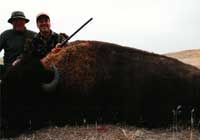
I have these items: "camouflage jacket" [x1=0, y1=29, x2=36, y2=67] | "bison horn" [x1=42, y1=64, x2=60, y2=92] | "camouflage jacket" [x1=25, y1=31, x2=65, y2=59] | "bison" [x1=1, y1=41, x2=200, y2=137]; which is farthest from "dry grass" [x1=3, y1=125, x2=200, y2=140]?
"camouflage jacket" [x1=0, y1=29, x2=36, y2=67]

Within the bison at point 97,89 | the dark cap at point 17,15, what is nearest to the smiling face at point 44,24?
the bison at point 97,89

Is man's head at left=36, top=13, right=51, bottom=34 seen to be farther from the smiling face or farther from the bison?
the bison

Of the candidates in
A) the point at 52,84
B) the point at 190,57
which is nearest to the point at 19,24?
the point at 52,84

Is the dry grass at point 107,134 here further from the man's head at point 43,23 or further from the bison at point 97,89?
the man's head at point 43,23

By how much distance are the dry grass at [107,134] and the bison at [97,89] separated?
0.42 meters

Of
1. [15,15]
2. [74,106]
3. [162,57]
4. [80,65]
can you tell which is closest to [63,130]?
[74,106]

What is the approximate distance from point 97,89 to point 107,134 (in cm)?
121

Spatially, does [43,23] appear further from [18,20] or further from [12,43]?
[12,43]

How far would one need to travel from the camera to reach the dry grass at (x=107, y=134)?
683cm

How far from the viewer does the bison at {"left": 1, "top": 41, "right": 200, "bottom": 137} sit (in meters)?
7.60

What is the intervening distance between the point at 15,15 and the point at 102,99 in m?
3.25

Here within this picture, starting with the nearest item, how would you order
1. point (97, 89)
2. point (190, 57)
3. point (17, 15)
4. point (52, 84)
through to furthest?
point (52, 84) < point (97, 89) < point (17, 15) < point (190, 57)

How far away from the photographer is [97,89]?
800cm

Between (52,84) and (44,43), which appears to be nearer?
(52,84)
